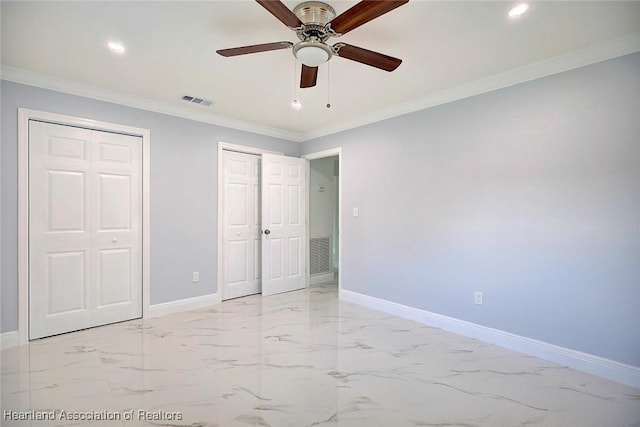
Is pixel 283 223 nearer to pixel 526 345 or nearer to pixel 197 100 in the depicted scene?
pixel 197 100

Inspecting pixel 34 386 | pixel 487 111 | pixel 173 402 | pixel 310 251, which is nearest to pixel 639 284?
pixel 487 111

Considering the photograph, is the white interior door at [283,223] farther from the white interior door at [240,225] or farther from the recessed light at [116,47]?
the recessed light at [116,47]

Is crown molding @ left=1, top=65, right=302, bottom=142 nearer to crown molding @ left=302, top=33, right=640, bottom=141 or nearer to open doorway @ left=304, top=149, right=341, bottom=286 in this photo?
open doorway @ left=304, top=149, right=341, bottom=286

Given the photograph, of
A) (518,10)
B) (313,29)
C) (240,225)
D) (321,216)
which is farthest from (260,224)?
(518,10)

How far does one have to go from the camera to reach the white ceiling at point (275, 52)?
1.99 meters

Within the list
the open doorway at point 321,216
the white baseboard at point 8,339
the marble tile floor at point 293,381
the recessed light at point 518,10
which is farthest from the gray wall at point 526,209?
the white baseboard at point 8,339

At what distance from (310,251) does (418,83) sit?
308 cm

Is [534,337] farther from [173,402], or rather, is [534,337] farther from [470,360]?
[173,402]

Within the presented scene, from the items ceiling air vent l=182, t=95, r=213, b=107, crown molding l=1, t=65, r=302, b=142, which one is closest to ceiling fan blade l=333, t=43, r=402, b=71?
ceiling air vent l=182, t=95, r=213, b=107

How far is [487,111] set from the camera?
2.97m

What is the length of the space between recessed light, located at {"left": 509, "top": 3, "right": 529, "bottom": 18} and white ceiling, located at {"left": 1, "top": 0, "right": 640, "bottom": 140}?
5 centimetres

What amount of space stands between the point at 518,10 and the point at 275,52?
67.0 inches

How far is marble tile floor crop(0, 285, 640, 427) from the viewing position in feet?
6.09

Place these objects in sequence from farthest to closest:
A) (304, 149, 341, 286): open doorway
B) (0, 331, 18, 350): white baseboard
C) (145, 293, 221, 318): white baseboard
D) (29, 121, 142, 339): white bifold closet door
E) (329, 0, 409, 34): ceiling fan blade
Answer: (304, 149, 341, 286): open doorway, (145, 293, 221, 318): white baseboard, (29, 121, 142, 339): white bifold closet door, (0, 331, 18, 350): white baseboard, (329, 0, 409, 34): ceiling fan blade
